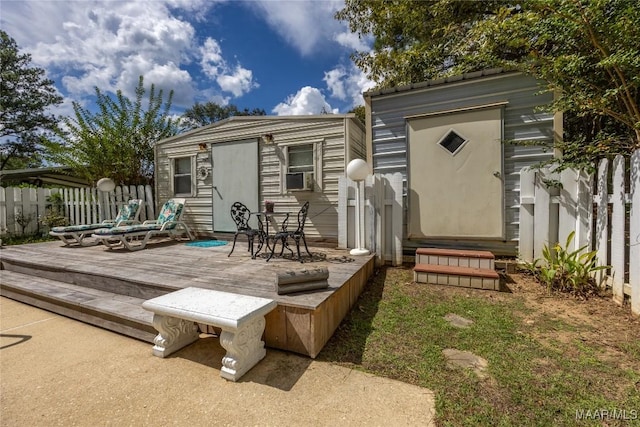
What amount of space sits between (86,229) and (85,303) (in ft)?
13.1

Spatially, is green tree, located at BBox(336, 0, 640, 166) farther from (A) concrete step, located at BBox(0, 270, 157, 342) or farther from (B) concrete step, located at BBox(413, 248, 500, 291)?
(A) concrete step, located at BBox(0, 270, 157, 342)

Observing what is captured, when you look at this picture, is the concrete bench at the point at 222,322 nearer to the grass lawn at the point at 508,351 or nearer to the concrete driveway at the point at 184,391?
the concrete driveway at the point at 184,391

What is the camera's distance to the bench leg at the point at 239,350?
180cm

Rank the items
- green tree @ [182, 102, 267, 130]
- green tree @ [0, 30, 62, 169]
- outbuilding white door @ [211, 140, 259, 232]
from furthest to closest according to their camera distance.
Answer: green tree @ [182, 102, 267, 130] → green tree @ [0, 30, 62, 169] → outbuilding white door @ [211, 140, 259, 232]

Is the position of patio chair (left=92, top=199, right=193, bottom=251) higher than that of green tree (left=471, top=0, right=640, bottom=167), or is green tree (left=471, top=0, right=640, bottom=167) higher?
green tree (left=471, top=0, right=640, bottom=167)

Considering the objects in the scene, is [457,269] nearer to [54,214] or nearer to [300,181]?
[300,181]

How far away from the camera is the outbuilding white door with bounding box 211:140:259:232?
6062 millimetres

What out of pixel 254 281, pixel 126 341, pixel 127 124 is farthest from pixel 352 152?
pixel 127 124

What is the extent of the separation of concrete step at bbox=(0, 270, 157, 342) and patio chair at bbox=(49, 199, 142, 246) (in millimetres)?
1715

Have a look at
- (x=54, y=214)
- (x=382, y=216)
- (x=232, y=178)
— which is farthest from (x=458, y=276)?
(x=54, y=214)

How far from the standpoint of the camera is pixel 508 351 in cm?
204

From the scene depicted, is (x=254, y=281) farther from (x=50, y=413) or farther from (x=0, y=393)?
(x=0, y=393)

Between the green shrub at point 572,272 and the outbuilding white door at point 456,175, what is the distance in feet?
2.64

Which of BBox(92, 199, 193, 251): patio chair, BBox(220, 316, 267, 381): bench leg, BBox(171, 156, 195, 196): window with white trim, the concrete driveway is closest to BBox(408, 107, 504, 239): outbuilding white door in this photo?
the concrete driveway
